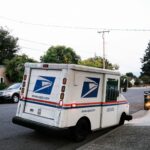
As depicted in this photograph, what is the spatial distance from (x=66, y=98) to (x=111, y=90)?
7.69 ft

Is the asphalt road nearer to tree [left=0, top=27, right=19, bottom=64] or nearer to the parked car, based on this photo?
the parked car

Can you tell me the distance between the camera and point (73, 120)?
8.20 meters

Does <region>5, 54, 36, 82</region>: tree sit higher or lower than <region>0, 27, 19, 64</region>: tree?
lower

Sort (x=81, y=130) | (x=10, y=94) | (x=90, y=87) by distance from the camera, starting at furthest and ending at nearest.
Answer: (x=10, y=94), (x=90, y=87), (x=81, y=130)

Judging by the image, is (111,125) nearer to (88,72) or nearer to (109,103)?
(109,103)

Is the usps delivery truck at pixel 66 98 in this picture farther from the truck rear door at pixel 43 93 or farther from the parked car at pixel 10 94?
the parked car at pixel 10 94

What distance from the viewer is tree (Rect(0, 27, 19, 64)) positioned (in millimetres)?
54100

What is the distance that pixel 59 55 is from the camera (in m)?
71.8

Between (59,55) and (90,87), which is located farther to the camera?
(59,55)

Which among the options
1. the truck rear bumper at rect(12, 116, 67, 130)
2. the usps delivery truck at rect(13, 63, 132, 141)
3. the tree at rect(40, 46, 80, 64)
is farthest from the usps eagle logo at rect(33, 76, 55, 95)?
the tree at rect(40, 46, 80, 64)

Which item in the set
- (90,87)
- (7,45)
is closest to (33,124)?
(90,87)

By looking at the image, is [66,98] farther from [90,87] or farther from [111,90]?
[111,90]

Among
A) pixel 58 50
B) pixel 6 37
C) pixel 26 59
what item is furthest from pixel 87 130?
pixel 58 50

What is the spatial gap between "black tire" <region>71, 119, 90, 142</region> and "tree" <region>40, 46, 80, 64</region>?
60.1 meters
